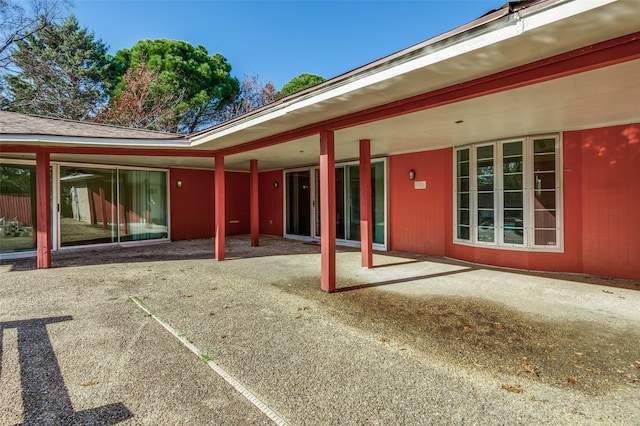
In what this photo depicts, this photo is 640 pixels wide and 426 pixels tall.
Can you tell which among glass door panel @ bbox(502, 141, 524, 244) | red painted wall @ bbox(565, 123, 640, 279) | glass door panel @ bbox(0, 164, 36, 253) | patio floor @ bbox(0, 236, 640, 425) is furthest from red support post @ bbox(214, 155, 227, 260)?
red painted wall @ bbox(565, 123, 640, 279)

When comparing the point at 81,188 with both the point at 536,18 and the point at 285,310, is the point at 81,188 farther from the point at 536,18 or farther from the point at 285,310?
the point at 536,18

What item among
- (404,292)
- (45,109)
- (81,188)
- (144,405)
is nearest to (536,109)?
(404,292)

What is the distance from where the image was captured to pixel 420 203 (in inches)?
292

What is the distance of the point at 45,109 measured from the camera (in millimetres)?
16094

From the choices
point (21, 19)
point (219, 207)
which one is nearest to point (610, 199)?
point (219, 207)

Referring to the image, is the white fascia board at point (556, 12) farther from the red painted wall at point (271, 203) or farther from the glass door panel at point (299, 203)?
the red painted wall at point (271, 203)

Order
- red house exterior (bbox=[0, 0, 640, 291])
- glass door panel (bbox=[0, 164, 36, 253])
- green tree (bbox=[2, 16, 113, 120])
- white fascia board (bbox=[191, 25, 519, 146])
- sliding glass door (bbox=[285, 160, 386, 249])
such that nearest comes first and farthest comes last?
white fascia board (bbox=[191, 25, 519, 146]) → red house exterior (bbox=[0, 0, 640, 291]) → glass door panel (bbox=[0, 164, 36, 253]) → sliding glass door (bbox=[285, 160, 386, 249]) → green tree (bbox=[2, 16, 113, 120])

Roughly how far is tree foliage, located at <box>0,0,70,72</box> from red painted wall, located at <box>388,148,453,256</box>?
15950 mm

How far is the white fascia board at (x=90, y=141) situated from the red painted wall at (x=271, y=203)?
4.85 m

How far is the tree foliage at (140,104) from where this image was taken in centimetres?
1570

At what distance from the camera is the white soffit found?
1.95 m

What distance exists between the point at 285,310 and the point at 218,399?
1722mm

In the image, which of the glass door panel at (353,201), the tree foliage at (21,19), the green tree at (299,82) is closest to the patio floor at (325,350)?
the glass door panel at (353,201)

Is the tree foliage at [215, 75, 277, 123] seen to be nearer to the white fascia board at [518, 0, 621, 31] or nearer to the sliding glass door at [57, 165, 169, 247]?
the sliding glass door at [57, 165, 169, 247]
